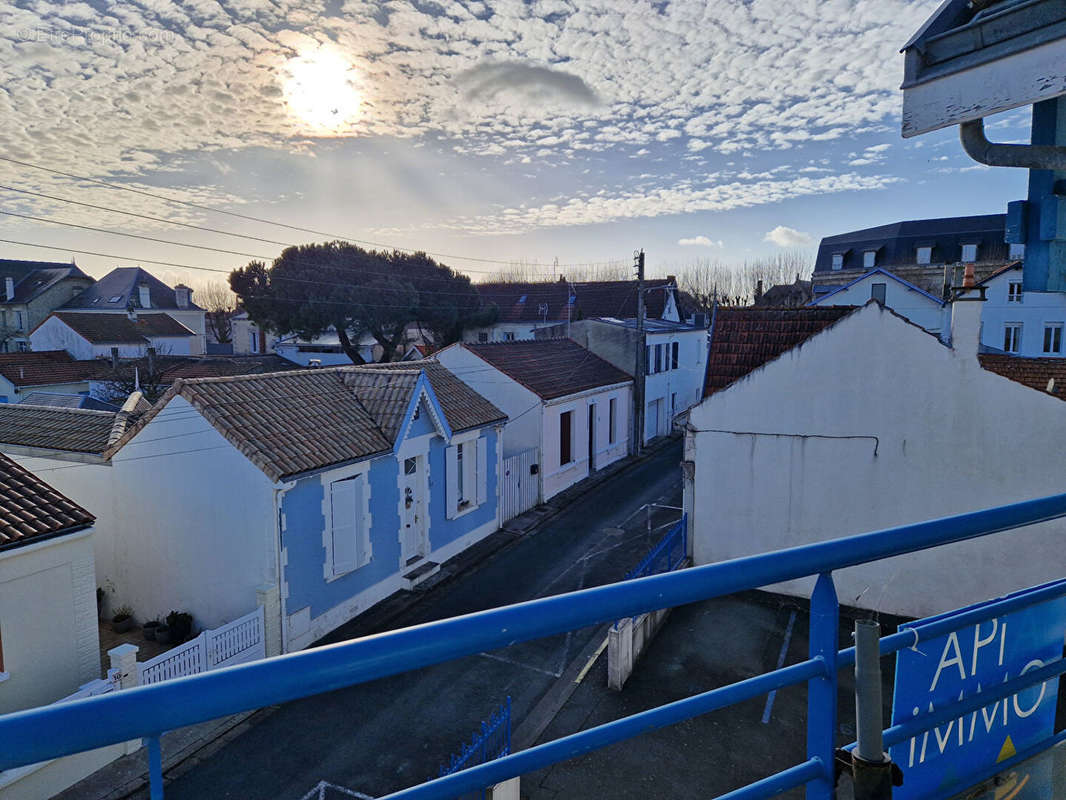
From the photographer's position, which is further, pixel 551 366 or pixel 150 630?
pixel 551 366

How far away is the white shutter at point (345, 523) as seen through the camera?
1234 cm

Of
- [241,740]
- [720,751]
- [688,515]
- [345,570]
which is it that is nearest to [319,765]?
[241,740]

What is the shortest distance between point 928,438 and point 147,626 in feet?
45.8

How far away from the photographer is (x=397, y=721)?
974cm

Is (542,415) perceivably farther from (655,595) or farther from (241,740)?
(655,595)

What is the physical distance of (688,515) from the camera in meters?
14.1

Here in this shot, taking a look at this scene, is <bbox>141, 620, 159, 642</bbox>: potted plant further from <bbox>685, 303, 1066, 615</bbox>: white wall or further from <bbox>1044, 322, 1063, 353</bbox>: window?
<bbox>1044, 322, 1063, 353</bbox>: window

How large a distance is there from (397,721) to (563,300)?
116 ft

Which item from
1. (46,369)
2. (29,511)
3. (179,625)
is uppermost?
(46,369)

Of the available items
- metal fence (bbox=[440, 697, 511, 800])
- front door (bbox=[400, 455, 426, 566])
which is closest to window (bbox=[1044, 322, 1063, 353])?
front door (bbox=[400, 455, 426, 566])

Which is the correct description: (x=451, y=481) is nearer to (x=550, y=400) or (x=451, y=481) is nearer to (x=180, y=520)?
(x=550, y=400)

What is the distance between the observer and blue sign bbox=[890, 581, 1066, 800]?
185cm

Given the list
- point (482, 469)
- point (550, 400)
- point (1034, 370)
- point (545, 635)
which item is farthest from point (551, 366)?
point (545, 635)

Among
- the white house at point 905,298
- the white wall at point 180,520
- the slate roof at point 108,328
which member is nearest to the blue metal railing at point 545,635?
the white wall at point 180,520
